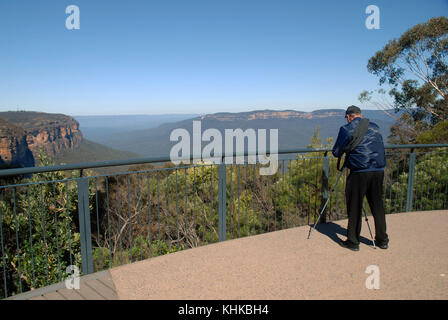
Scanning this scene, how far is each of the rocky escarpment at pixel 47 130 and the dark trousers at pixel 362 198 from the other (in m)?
102

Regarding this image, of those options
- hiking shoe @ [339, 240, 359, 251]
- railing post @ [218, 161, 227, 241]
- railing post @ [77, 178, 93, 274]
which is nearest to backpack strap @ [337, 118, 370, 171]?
hiking shoe @ [339, 240, 359, 251]

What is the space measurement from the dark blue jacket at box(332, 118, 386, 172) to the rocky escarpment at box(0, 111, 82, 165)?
10180 cm

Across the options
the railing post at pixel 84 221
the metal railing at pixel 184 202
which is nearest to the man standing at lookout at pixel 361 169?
the metal railing at pixel 184 202

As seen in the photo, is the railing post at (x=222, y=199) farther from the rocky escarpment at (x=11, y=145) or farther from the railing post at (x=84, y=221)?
the rocky escarpment at (x=11, y=145)

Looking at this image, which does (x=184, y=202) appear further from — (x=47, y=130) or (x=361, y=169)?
(x=47, y=130)

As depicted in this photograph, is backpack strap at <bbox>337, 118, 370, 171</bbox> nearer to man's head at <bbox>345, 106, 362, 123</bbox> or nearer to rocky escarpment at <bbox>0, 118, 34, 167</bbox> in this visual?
man's head at <bbox>345, 106, 362, 123</bbox>

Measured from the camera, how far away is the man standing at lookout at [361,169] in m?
3.42

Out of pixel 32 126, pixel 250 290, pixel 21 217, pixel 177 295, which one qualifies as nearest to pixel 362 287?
pixel 250 290

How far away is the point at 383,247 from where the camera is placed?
3.64 m

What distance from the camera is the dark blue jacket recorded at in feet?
11.2

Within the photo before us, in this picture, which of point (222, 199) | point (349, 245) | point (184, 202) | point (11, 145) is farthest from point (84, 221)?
point (11, 145)

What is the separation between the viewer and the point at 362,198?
3592 millimetres

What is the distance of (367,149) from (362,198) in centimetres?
56
